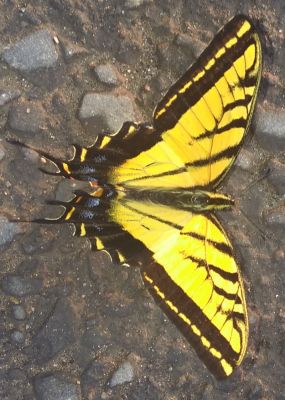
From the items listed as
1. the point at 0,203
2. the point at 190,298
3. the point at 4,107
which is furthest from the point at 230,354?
the point at 4,107

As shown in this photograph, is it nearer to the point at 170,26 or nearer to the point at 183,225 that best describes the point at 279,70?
the point at 170,26

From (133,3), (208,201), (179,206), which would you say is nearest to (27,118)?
(133,3)

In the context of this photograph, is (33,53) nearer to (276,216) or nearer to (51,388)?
(276,216)

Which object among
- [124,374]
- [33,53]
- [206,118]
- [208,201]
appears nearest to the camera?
[206,118]

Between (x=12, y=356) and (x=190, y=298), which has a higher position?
(x=190, y=298)

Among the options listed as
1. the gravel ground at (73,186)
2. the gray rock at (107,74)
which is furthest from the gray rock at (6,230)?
the gray rock at (107,74)

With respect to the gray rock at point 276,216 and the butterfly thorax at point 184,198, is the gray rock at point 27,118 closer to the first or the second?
the butterfly thorax at point 184,198
